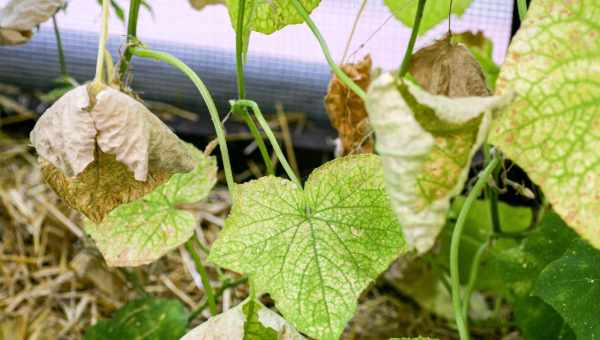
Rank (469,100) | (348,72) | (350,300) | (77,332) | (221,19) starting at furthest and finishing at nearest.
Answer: (221,19) → (77,332) → (348,72) → (350,300) → (469,100)

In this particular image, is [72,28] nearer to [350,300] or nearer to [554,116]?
[350,300]

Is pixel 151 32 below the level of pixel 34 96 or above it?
above

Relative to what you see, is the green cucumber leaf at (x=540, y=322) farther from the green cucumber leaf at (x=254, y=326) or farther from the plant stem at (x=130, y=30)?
the plant stem at (x=130, y=30)

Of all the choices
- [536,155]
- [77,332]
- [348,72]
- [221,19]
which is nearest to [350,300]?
[536,155]

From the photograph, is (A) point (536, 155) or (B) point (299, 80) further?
(B) point (299, 80)

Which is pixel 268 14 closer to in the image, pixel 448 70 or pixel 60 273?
pixel 448 70

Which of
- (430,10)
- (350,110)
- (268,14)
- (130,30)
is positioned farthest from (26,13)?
(430,10)

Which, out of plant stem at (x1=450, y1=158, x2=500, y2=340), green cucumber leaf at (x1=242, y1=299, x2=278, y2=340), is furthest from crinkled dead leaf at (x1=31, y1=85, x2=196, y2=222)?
plant stem at (x1=450, y1=158, x2=500, y2=340)

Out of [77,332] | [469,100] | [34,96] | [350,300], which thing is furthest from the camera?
[34,96]

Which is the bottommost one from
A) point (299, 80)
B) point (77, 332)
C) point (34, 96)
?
point (77, 332)
